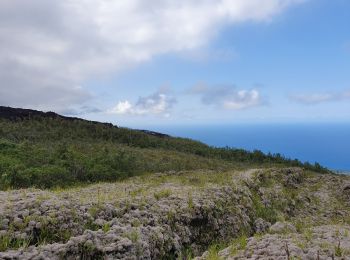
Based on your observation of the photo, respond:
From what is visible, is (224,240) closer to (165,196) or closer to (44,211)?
(165,196)

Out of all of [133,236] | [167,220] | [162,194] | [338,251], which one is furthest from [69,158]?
[338,251]

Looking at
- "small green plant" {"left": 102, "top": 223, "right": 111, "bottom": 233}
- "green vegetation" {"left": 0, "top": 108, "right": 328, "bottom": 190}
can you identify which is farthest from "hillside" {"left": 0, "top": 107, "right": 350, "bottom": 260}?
"green vegetation" {"left": 0, "top": 108, "right": 328, "bottom": 190}

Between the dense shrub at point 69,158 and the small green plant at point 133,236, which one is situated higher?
the dense shrub at point 69,158

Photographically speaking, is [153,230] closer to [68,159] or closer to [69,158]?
[68,159]

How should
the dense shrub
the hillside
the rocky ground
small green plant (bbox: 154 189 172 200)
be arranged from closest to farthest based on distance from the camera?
1. the rocky ground
2. the hillside
3. small green plant (bbox: 154 189 172 200)
4. the dense shrub

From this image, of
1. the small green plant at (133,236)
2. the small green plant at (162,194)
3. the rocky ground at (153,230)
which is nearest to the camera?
the rocky ground at (153,230)

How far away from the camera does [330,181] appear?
4547 cm

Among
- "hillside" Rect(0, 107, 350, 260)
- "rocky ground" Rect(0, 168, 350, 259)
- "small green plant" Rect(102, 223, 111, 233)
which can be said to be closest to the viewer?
"rocky ground" Rect(0, 168, 350, 259)

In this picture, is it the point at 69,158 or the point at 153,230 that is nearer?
the point at 153,230

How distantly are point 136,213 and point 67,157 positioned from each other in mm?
31838

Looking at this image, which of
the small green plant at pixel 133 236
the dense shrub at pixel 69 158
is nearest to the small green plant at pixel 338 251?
the small green plant at pixel 133 236

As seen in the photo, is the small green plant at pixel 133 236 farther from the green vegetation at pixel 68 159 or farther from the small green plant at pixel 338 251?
the green vegetation at pixel 68 159

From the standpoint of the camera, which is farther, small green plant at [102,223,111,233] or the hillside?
small green plant at [102,223,111,233]

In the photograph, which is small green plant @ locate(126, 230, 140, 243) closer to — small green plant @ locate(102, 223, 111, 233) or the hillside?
the hillside
